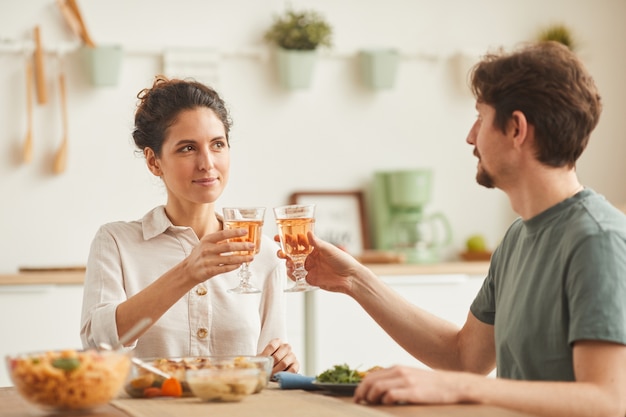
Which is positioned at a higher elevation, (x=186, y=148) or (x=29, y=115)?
(x=29, y=115)

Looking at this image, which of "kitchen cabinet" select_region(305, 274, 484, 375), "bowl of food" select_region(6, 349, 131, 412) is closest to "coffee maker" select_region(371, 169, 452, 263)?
"kitchen cabinet" select_region(305, 274, 484, 375)

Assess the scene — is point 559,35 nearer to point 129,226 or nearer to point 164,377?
point 129,226

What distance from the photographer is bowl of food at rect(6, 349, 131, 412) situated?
1.67m

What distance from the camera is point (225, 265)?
7.17ft

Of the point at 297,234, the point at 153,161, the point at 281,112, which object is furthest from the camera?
the point at 281,112

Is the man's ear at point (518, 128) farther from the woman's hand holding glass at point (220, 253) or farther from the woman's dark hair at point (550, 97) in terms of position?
the woman's hand holding glass at point (220, 253)

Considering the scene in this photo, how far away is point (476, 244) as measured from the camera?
16.5 ft

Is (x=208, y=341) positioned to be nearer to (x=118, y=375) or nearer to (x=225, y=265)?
(x=225, y=265)

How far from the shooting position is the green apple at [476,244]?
503cm

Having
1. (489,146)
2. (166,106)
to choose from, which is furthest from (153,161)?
(489,146)

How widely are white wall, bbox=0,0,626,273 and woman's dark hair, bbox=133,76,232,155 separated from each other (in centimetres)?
188

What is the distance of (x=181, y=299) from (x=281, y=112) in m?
2.38

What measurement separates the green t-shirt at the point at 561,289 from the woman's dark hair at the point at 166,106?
3.35ft

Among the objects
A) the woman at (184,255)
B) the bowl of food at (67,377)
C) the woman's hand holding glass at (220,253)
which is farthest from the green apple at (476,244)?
the bowl of food at (67,377)
